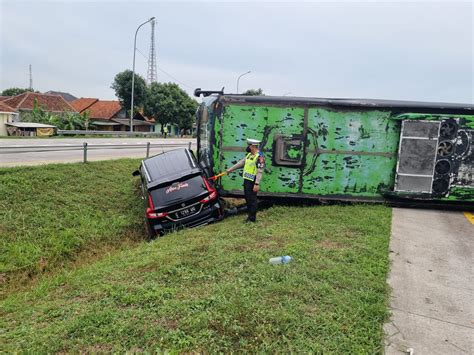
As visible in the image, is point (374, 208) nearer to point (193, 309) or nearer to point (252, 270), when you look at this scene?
point (252, 270)

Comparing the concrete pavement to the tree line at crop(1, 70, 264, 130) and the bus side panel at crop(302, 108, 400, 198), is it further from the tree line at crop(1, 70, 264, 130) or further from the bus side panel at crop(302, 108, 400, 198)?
the tree line at crop(1, 70, 264, 130)

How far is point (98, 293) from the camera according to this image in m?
4.09

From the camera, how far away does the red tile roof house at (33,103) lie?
40.4 m

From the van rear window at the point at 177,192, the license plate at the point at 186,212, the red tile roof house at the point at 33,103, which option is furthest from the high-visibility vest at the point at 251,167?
the red tile roof house at the point at 33,103

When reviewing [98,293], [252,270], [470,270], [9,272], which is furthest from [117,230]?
[470,270]

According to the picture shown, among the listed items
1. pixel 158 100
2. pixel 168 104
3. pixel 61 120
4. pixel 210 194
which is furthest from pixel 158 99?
pixel 210 194

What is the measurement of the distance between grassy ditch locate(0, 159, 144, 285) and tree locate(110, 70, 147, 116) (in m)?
32.8

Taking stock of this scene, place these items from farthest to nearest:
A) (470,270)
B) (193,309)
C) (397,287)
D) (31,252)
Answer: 1. (31,252)
2. (470,270)
3. (397,287)
4. (193,309)

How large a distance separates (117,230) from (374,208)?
5.41 m

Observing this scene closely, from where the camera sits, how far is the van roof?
7.04 meters

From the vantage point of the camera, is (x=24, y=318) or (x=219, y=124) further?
(x=219, y=124)

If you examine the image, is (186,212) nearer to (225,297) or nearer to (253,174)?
(253,174)

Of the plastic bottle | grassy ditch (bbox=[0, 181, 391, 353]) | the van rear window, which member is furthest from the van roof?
the plastic bottle

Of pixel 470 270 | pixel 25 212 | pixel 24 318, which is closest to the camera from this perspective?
pixel 24 318
